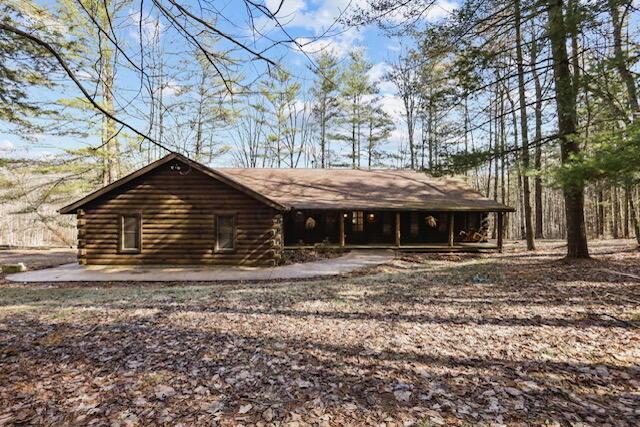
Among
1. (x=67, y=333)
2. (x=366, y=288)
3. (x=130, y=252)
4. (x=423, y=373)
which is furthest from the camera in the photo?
(x=130, y=252)

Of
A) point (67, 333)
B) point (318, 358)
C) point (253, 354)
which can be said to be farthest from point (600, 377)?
point (67, 333)

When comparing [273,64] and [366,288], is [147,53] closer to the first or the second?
[273,64]

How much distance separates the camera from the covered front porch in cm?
1758

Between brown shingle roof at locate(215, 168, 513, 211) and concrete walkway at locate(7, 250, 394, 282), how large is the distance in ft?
12.8

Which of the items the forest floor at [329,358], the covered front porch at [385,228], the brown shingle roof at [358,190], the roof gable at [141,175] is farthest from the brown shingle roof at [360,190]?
the forest floor at [329,358]

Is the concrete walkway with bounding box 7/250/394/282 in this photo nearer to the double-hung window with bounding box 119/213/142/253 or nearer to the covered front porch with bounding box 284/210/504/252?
the double-hung window with bounding box 119/213/142/253

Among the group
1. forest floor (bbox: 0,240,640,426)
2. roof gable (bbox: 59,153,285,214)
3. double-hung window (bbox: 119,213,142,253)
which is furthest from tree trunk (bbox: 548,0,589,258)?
double-hung window (bbox: 119,213,142,253)

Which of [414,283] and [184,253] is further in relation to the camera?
[184,253]

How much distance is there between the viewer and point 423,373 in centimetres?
376

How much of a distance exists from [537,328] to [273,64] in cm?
529

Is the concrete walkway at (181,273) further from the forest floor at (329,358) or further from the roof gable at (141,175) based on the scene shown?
the forest floor at (329,358)

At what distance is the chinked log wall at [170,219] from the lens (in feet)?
41.2

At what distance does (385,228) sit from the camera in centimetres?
1802

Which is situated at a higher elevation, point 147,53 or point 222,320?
point 147,53
